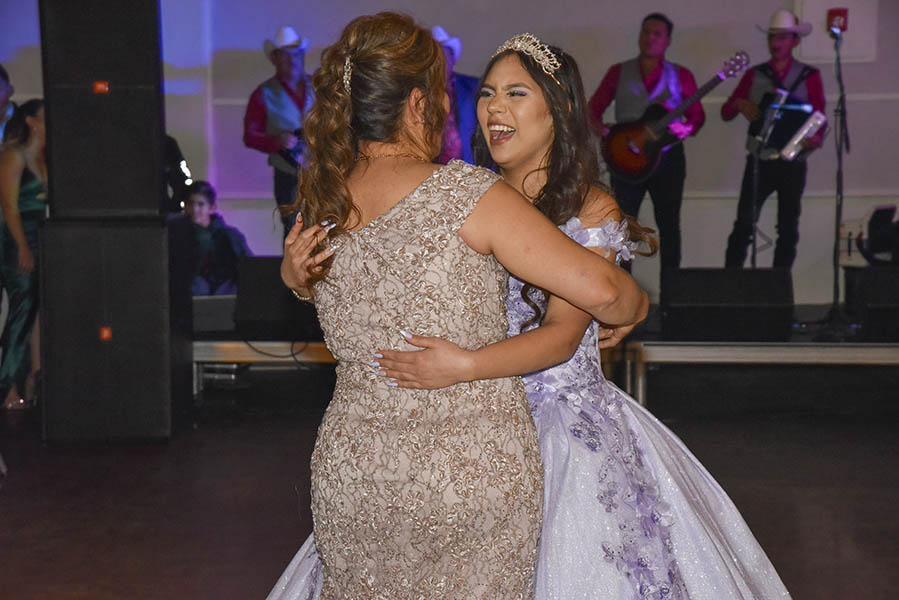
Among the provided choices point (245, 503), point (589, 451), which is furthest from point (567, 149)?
point (245, 503)

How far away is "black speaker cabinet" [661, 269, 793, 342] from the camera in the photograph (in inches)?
230

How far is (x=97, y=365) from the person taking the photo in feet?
16.2

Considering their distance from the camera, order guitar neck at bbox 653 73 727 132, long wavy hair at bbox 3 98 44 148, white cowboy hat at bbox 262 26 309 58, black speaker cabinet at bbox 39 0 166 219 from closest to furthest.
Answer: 1. black speaker cabinet at bbox 39 0 166 219
2. long wavy hair at bbox 3 98 44 148
3. guitar neck at bbox 653 73 727 132
4. white cowboy hat at bbox 262 26 309 58

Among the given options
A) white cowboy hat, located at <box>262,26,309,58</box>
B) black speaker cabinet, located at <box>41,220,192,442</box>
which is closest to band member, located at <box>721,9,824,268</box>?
white cowboy hat, located at <box>262,26,309,58</box>

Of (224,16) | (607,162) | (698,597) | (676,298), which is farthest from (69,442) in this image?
(224,16)

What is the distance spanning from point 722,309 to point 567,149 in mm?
3791

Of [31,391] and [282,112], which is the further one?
[282,112]

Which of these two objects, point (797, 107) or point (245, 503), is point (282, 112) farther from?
point (245, 503)

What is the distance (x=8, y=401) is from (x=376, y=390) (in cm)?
511

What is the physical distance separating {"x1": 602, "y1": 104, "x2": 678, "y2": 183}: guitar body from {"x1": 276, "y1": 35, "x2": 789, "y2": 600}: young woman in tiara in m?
5.10

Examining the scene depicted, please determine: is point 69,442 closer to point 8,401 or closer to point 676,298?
point 8,401

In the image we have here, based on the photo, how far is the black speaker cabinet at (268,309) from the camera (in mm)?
5930

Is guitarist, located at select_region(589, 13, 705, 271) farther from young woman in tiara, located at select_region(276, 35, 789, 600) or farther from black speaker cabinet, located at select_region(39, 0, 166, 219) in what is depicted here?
young woman in tiara, located at select_region(276, 35, 789, 600)

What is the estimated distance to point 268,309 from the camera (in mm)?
6020
